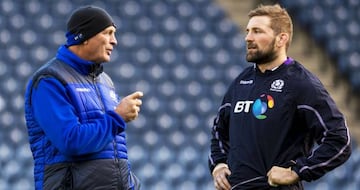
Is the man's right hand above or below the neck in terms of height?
below

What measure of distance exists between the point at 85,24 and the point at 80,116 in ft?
1.43

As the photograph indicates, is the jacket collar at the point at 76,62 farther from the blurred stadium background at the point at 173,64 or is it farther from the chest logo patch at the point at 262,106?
the blurred stadium background at the point at 173,64

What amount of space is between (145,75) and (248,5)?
270 centimetres

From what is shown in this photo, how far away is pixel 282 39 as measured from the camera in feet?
15.7

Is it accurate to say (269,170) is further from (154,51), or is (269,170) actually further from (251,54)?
(154,51)

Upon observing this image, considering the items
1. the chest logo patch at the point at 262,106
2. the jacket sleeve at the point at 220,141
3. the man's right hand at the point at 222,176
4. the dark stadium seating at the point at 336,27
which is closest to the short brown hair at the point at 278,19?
the chest logo patch at the point at 262,106

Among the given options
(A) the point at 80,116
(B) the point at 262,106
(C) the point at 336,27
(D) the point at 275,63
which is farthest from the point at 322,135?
(C) the point at 336,27

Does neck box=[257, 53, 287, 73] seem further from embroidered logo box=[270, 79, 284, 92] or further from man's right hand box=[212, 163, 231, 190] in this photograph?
man's right hand box=[212, 163, 231, 190]

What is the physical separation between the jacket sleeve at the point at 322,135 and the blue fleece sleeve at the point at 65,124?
884 mm

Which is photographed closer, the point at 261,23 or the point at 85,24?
the point at 85,24

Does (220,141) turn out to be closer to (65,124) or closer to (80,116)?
(80,116)

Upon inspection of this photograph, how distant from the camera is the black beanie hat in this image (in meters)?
4.59

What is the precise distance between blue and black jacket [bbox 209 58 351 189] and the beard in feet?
0.22

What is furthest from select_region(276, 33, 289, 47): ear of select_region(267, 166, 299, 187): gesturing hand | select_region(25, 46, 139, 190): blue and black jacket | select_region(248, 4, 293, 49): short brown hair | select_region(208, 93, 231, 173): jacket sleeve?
select_region(25, 46, 139, 190): blue and black jacket
